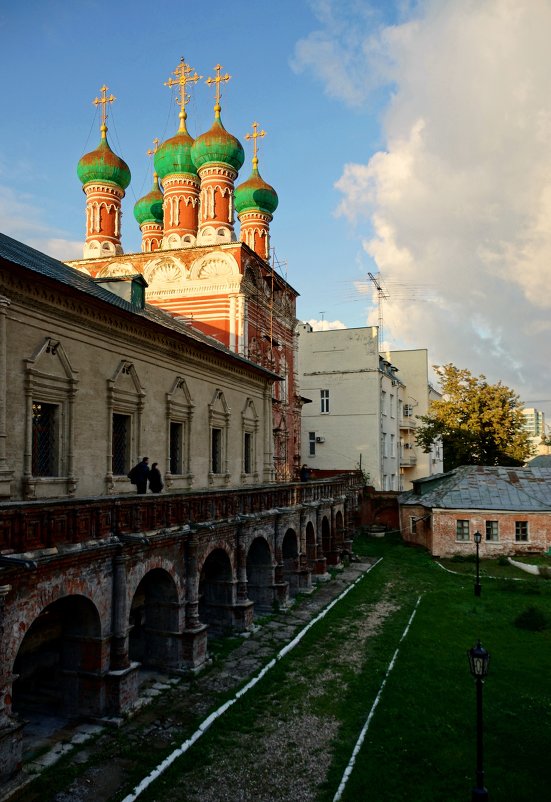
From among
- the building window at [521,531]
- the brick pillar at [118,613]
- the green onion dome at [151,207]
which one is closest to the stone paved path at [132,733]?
the brick pillar at [118,613]

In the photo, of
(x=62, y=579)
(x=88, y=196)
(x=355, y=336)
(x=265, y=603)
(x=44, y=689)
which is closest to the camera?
(x=62, y=579)

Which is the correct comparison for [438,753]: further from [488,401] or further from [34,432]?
[488,401]

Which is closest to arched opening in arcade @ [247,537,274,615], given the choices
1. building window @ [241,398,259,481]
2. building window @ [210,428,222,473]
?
building window @ [210,428,222,473]

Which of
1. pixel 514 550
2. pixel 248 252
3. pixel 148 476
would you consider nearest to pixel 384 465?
pixel 514 550

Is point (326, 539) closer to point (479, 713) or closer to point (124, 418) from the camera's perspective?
point (124, 418)

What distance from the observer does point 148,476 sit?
15.4 metres

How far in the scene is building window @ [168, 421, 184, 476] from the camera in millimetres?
19500

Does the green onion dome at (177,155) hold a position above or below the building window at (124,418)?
above

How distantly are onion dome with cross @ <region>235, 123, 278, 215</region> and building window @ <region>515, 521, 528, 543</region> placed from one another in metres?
21.4

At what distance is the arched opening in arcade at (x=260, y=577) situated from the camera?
62.8 ft

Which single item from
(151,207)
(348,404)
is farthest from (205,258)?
(348,404)

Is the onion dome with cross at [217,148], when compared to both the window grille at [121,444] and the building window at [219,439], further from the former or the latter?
the window grille at [121,444]

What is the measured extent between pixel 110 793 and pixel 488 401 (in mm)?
33443

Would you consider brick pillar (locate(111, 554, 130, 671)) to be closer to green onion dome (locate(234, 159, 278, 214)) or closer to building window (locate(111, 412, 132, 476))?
building window (locate(111, 412, 132, 476))
